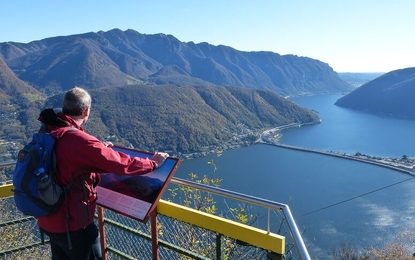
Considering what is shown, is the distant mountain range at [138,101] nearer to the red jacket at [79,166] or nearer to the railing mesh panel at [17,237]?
the railing mesh panel at [17,237]

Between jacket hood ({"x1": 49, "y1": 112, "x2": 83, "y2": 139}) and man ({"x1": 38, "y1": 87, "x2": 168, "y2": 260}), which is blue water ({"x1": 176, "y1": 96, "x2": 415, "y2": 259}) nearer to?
man ({"x1": 38, "y1": 87, "x2": 168, "y2": 260})

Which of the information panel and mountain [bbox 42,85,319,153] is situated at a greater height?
the information panel

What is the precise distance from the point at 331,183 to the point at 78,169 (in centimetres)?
3859

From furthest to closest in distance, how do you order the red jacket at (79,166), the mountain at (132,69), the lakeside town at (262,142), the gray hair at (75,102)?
the mountain at (132,69) → the lakeside town at (262,142) → the gray hair at (75,102) → the red jacket at (79,166)

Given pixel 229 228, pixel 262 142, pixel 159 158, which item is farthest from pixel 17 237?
pixel 262 142

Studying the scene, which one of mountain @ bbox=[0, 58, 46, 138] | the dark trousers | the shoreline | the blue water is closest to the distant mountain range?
mountain @ bbox=[0, 58, 46, 138]

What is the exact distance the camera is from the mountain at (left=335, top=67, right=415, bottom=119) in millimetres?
91125

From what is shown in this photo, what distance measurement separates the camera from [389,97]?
97.8 meters

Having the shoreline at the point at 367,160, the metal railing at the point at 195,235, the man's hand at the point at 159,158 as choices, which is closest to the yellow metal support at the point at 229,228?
the metal railing at the point at 195,235

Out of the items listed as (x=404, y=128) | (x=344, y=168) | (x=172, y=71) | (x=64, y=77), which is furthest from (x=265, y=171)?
(x=172, y=71)

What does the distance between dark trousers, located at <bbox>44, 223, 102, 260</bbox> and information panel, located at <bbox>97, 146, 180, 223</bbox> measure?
8.4 inches

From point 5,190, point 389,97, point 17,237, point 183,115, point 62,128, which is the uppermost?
point 62,128

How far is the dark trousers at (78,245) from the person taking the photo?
1.83m

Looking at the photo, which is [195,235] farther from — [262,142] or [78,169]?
[262,142]
